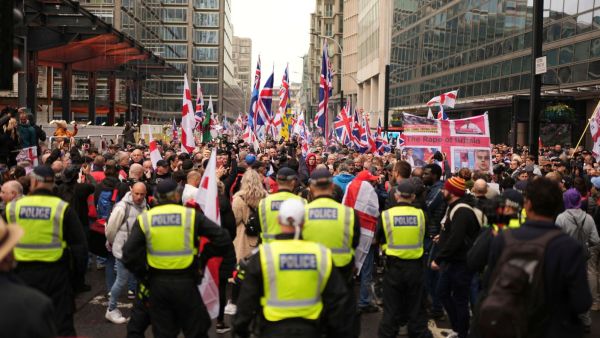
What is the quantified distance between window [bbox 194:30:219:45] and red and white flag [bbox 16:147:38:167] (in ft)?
353

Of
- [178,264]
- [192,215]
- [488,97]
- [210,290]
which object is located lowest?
[210,290]

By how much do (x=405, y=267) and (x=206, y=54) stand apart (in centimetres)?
11381

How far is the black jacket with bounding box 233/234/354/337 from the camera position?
4316 mm

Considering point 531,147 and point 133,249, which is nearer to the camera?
point 133,249

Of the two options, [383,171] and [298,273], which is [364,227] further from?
[383,171]

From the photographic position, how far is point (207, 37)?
117875 mm

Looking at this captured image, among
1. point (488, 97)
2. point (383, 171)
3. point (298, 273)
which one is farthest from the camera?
point (488, 97)

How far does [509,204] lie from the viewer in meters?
5.45

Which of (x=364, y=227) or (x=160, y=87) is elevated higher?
(x=160, y=87)

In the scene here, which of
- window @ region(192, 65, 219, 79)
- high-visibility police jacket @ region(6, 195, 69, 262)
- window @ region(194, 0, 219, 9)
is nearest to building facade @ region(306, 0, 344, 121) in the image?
window @ region(192, 65, 219, 79)

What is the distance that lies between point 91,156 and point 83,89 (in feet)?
171

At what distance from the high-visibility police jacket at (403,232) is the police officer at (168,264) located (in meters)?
2.10

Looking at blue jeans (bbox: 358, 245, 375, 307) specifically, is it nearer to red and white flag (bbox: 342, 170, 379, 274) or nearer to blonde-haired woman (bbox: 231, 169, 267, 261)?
red and white flag (bbox: 342, 170, 379, 274)

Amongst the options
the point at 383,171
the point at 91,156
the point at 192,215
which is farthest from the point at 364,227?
the point at 91,156
